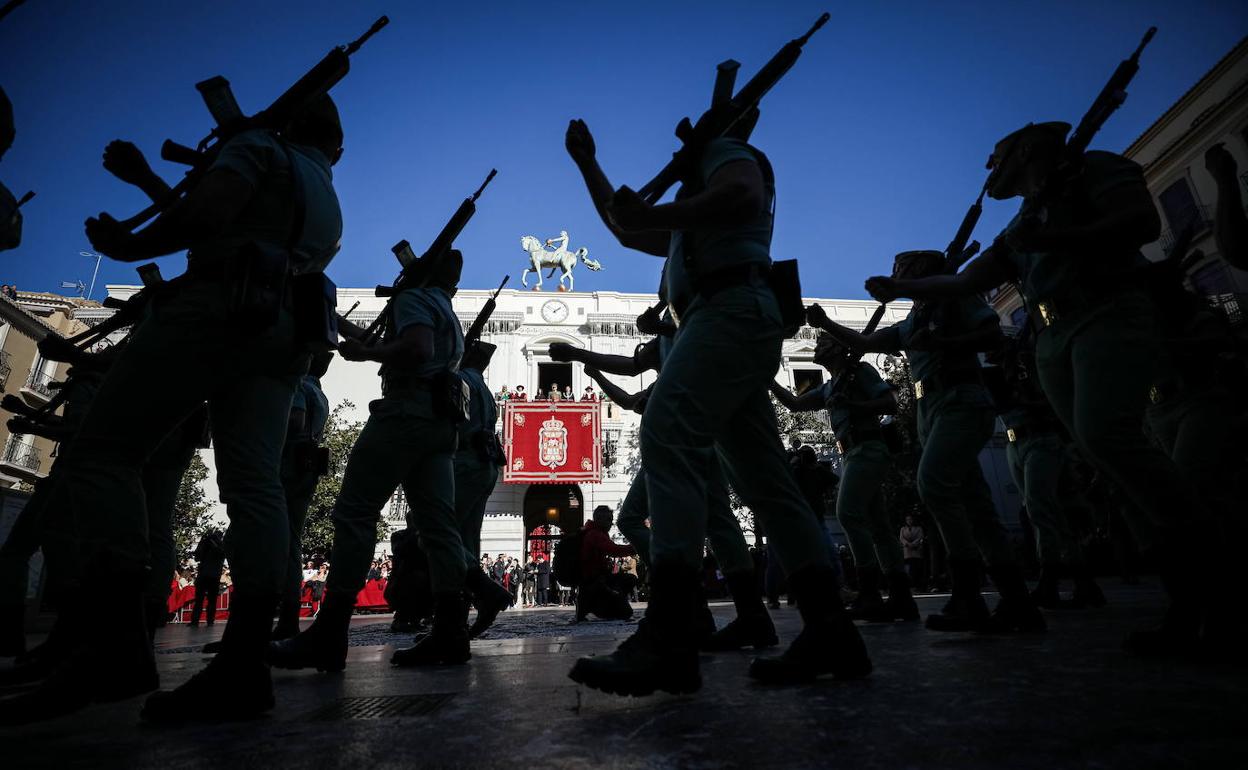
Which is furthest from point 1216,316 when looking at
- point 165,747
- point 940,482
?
point 165,747

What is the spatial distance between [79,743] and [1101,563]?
59.9 feet

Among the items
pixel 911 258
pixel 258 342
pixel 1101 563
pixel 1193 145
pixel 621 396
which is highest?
pixel 1193 145

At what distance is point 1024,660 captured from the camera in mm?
1898

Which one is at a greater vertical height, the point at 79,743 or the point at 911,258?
the point at 911,258

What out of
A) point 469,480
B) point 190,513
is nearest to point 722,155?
point 469,480

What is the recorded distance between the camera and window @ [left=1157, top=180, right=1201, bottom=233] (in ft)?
64.3

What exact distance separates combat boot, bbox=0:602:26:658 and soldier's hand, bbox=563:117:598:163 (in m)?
4.09

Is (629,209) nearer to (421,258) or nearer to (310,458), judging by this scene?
(421,258)

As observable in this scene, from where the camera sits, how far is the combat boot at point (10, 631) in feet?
11.0

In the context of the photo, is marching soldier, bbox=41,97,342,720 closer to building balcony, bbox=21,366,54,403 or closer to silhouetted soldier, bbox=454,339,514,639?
silhouetted soldier, bbox=454,339,514,639

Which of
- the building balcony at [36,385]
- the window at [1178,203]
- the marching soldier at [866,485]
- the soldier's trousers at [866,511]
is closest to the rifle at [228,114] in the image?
the marching soldier at [866,485]

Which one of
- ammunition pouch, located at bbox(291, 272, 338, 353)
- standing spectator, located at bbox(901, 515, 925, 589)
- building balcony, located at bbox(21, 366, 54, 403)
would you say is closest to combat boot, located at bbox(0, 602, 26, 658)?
ammunition pouch, located at bbox(291, 272, 338, 353)

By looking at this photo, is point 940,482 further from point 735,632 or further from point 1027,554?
point 1027,554

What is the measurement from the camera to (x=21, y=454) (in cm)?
2284
